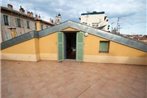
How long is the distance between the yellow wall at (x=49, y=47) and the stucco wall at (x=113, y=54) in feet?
7.97

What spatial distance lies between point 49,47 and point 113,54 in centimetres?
502

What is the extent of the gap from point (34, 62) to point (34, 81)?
4.01 m

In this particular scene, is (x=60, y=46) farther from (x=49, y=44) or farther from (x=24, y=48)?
(x=24, y=48)

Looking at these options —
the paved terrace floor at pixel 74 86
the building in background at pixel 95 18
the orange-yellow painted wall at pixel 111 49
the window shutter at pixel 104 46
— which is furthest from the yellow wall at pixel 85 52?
the building in background at pixel 95 18

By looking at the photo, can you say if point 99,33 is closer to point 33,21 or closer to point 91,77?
point 91,77

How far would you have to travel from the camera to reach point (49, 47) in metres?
9.72

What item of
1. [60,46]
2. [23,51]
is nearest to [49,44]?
[60,46]

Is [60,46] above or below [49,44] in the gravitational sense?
below

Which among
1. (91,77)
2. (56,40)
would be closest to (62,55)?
(56,40)

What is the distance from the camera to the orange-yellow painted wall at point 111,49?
8.32m

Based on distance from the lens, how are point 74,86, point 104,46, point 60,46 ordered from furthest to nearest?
point 60,46, point 104,46, point 74,86

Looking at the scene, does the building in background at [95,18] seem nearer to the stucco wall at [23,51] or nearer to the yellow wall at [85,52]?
the yellow wall at [85,52]

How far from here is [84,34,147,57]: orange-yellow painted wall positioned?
832cm

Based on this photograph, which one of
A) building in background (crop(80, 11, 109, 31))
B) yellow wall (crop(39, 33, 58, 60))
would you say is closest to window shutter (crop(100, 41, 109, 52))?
yellow wall (crop(39, 33, 58, 60))
